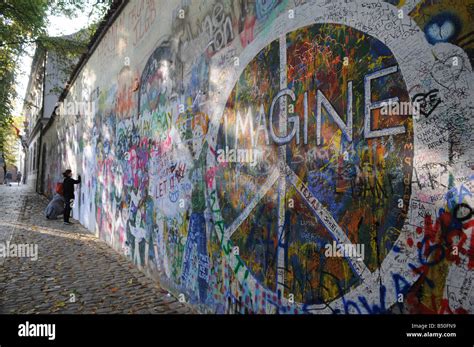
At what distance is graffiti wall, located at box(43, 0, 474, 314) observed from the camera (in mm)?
1865

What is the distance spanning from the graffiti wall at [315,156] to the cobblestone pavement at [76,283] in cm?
43

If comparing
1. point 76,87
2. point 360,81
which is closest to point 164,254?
→ point 360,81

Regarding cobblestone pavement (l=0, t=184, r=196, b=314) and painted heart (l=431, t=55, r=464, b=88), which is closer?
painted heart (l=431, t=55, r=464, b=88)

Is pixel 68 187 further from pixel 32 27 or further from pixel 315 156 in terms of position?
pixel 315 156

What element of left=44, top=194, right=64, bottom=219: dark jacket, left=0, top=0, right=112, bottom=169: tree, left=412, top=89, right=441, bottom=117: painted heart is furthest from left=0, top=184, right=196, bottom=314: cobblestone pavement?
left=0, top=0, right=112, bottom=169: tree

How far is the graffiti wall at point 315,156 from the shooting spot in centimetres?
187

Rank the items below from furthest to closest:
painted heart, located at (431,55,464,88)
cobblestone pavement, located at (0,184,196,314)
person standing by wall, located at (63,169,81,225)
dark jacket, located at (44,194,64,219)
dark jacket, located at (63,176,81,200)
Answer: dark jacket, located at (44,194,64,219), dark jacket, located at (63,176,81,200), person standing by wall, located at (63,169,81,225), cobblestone pavement, located at (0,184,196,314), painted heart, located at (431,55,464,88)

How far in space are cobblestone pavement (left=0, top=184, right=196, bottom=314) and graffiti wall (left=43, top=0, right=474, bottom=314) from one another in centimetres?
43

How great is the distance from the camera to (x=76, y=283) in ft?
17.0

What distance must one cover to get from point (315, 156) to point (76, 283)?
413 cm

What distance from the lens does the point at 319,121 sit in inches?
102

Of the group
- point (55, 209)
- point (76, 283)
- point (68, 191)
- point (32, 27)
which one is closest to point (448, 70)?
point (76, 283)

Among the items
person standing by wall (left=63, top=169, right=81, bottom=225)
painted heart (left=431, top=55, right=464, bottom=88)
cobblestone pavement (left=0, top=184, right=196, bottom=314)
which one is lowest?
cobblestone pavement (left=0, top=184, right=196, bottom=314)

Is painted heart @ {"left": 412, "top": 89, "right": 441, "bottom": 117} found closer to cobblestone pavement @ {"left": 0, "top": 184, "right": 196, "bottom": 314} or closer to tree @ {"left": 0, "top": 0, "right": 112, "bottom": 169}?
cobblestone pavement @ {"left": 0, "top": 184, "right": 196, "bottom": 314}
